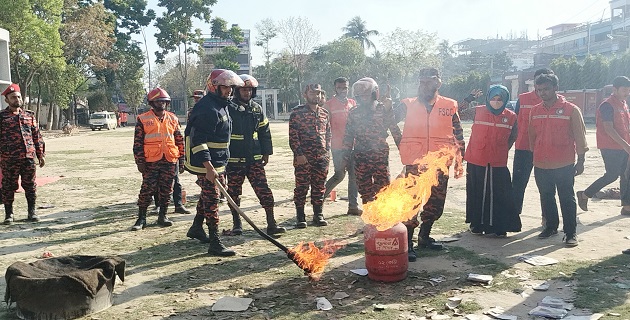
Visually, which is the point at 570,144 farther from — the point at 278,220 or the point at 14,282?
the point at 14,282

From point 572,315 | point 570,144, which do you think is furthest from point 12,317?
point 570,144

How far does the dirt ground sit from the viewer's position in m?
4.43

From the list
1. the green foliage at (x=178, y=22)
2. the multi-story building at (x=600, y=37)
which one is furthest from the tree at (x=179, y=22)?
the multi-story building at (x=600, y=37)

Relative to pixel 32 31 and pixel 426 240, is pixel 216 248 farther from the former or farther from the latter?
pixel 32 31

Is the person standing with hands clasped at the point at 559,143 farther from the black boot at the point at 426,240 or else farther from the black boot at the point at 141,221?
the black boot at the point at 141,221

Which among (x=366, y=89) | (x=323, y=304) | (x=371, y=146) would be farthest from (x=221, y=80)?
(x=323, y=304)

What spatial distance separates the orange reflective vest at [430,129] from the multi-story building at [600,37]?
5366cm

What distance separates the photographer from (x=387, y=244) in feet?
15.8

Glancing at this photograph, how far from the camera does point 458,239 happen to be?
6613 millimetres

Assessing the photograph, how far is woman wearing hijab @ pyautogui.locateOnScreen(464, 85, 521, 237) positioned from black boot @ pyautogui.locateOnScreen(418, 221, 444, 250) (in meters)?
0.89

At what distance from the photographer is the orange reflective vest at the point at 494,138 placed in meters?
6.46

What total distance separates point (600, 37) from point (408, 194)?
72417mm

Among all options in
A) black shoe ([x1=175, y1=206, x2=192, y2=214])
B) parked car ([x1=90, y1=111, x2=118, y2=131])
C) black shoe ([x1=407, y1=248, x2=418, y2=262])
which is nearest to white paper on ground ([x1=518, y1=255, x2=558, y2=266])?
black shoe ([x1=407, y1=248, x2=418, y2=262])

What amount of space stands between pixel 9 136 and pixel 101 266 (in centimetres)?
449
